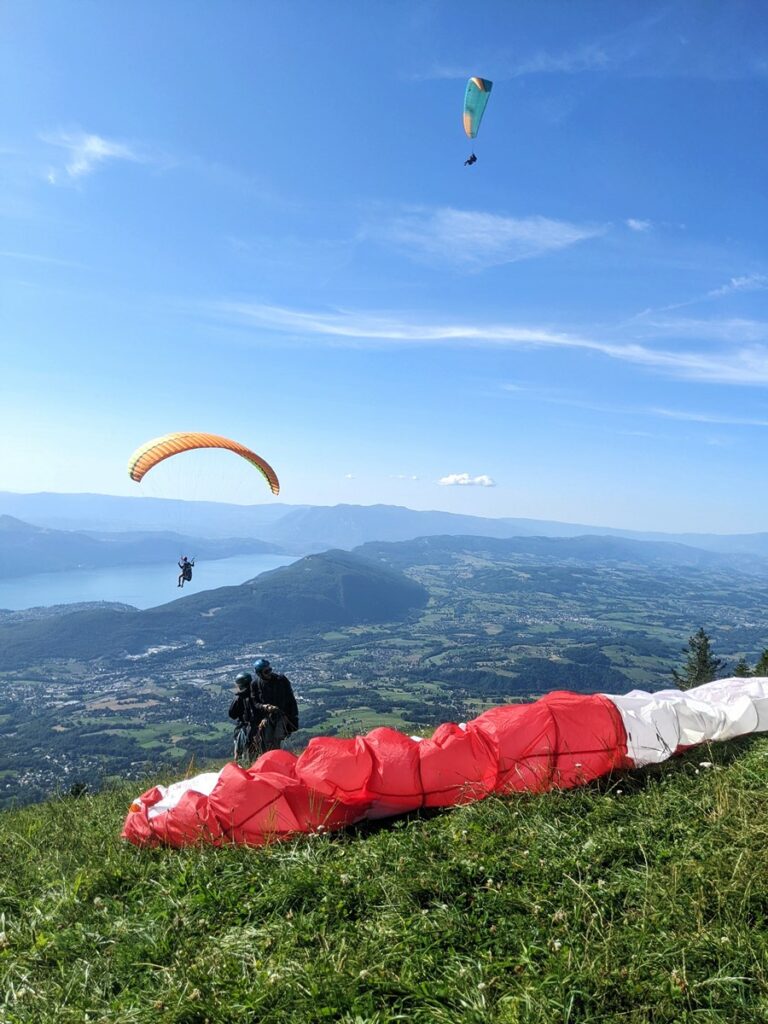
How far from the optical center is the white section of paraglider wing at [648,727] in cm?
516

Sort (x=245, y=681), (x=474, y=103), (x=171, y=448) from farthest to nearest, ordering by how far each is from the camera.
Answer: (x=474, y=103) < (x=171, y=448) < (x=245, y=681)

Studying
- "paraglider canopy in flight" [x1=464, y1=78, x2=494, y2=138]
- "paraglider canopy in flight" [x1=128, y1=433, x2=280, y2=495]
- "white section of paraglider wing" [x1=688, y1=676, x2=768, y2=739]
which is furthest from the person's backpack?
"paraglider canopy in flight" [x1=464, y1=78, x2=494, y2=138]

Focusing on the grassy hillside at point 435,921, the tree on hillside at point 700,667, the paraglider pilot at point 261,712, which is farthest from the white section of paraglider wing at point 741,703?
the tree on hillside at point 700,667

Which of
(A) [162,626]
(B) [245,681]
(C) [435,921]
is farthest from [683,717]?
(A) [162,626]

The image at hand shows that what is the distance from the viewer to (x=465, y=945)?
3.09 m

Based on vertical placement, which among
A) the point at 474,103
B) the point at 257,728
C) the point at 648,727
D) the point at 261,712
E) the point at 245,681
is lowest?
the point at 257,728

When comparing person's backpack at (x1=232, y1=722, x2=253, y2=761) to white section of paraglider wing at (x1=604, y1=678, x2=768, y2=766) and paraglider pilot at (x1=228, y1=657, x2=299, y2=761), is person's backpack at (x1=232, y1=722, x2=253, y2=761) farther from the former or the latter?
white section of paraglider wing at (x1=604, y1=678, x2=768, y2=766)

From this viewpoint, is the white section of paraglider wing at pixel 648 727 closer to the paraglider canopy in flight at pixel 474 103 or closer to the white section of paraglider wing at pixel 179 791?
the white section of paraglider wing at pixel 179 791

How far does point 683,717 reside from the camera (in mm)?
5535

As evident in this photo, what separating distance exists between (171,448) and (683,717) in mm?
13874

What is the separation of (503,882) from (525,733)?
1.56 metres

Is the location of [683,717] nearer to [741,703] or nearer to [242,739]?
[741,703]

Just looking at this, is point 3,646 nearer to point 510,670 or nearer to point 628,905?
point 510,670

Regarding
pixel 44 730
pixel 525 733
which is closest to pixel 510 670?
pixel 44 730
